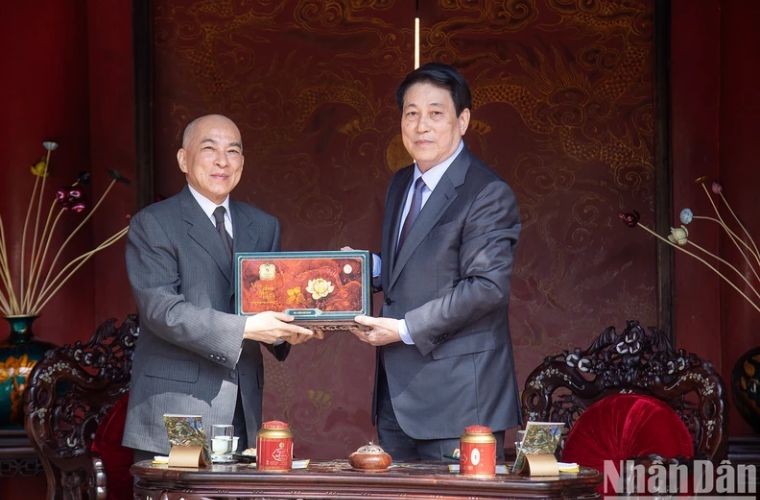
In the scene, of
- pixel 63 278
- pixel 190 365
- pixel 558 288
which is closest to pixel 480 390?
pixel 190 365

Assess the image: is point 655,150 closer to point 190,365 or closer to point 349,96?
point 349,96

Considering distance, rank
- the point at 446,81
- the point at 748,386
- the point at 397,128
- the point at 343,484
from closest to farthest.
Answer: the point at 343,484
the point at 446,81
the point at 748,386
the point at 397,128

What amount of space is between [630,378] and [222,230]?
1.33 metres

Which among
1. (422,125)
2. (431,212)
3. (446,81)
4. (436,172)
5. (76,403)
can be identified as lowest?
(76,403)

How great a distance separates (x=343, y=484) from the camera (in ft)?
10.9

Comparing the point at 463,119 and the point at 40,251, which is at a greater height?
the point at 463,119

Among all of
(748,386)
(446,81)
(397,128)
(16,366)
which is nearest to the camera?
(446,81)

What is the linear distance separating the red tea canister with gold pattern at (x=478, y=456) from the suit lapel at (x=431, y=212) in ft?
2.64

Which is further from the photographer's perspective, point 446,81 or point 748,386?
point 748,386

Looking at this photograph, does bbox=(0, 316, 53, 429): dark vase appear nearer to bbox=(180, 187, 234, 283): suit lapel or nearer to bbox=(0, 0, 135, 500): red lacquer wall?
bbox=(0, 0, 135, 500): red lacquer wall

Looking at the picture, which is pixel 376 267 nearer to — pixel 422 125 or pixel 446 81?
pixel 422 125

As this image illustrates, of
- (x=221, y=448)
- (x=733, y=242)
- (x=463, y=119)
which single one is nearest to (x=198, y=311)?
(x=221, y=448)

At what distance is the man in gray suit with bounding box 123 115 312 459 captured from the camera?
12.8ft

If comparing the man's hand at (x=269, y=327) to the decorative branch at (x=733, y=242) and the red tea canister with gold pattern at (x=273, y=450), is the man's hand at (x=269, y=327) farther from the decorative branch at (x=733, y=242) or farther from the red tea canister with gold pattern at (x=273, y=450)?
the decorative branch at (x=733, y=242)
